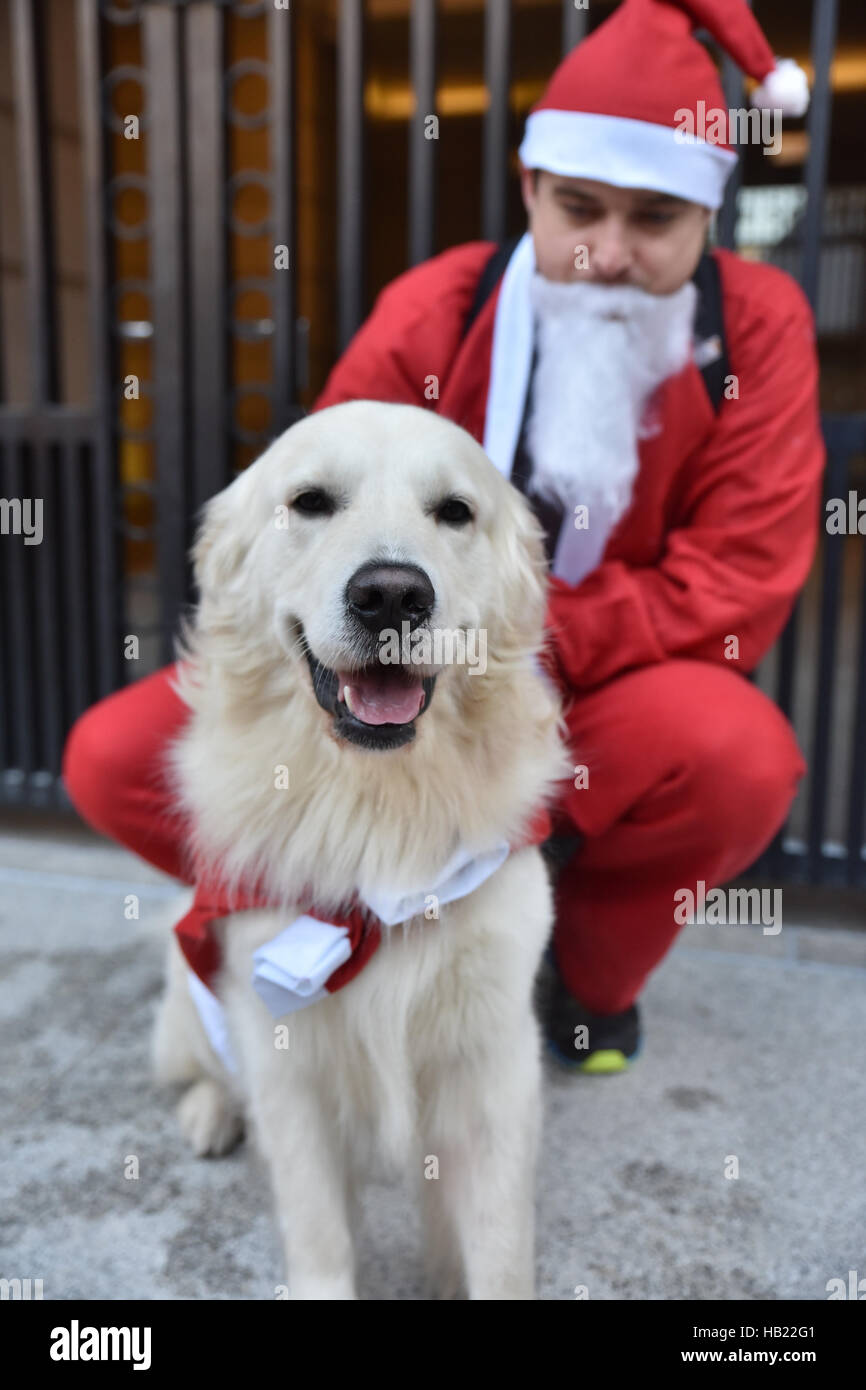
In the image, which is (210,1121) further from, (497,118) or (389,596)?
(497,118)

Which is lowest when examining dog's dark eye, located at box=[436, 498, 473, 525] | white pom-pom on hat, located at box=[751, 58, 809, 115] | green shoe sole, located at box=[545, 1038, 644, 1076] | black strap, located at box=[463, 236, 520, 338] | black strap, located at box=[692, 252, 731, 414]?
green shoe sole, located at box=[545, 1038, 644, 1076]

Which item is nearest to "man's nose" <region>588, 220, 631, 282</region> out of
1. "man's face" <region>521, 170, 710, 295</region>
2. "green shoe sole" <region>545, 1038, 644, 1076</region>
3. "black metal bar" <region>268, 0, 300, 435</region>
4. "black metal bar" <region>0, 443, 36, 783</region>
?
"man's face" <region>521, 170, 710, 295</region>

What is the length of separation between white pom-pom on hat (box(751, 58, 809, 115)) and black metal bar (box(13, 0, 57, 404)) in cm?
180

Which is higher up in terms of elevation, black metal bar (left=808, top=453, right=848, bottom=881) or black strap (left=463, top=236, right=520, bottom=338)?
black strap (left=463, top=236, right=520, bottom=338)

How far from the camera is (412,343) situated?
1943 mm

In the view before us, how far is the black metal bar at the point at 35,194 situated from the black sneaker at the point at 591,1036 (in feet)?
6.62

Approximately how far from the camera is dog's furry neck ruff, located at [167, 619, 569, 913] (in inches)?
52.4

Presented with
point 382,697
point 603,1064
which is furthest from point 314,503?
point 603,1064

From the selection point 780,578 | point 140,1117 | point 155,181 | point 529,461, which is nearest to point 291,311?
point 155,181

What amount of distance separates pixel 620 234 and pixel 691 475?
0.43m

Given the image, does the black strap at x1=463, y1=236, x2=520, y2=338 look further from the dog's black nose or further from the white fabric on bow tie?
the white fabric on bow tie
